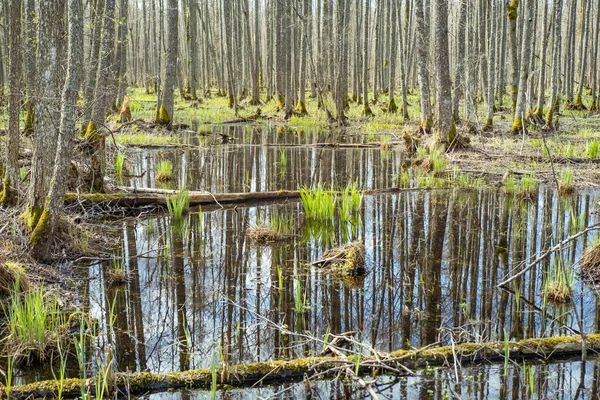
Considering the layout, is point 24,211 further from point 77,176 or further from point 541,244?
point 541,244

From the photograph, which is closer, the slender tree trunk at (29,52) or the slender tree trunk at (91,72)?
the slender tree trunk at (29,52)

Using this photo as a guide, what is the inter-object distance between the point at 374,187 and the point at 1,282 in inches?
257

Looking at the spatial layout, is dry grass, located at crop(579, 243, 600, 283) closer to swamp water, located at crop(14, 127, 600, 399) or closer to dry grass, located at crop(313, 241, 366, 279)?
swamp water, located at crop(14, 127, 600, 399)

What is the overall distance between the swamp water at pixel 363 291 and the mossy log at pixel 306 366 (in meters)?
0.08

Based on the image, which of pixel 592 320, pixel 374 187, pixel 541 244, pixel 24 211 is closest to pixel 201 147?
pixel 374 187

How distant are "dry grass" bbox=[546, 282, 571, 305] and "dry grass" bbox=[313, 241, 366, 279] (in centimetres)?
163

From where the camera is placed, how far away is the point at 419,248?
646 centimetres

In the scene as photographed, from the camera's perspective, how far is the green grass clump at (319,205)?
281 inches

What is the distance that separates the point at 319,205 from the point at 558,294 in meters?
3.15

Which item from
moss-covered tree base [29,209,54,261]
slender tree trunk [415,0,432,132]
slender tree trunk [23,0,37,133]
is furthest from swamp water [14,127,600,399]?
slender tree trunk [415,0,432,132]

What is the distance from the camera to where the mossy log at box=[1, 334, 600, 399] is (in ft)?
10.7

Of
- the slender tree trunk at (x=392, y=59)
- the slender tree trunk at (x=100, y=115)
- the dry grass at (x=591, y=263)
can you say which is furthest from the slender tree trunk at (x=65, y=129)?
the slender tree trunk at (x=392, y=59)

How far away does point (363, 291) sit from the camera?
5.18 m

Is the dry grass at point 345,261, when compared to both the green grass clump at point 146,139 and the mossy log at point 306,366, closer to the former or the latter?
the mossy log at point 306,366
